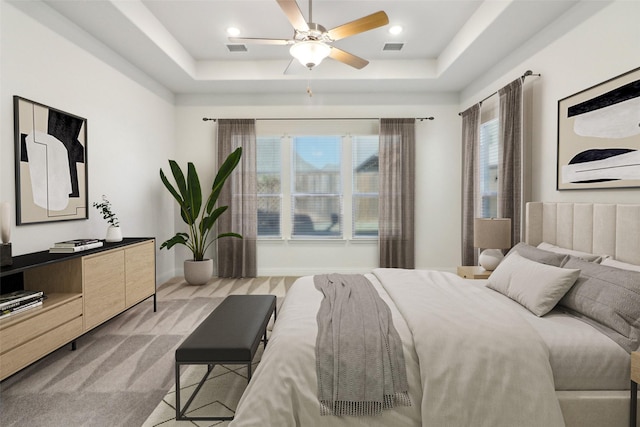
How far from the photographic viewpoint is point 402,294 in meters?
2.21

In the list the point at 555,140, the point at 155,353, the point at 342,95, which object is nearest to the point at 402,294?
the point at 155,353

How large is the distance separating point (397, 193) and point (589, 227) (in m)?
2.72

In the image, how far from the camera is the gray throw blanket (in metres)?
1.46

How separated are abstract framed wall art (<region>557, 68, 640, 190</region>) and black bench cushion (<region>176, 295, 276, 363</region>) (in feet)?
8.88

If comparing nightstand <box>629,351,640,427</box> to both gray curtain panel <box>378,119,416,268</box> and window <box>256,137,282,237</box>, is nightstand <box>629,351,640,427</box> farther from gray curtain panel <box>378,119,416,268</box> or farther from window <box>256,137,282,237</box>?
window <box>256,137,282,237</box>

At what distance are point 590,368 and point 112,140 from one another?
4445 millimetres

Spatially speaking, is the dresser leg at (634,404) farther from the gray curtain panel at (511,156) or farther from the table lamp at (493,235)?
the gray curtain panel at (511,156)

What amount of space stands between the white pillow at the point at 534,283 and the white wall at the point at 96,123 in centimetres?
362

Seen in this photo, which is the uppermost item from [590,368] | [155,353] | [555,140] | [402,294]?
[555,140]

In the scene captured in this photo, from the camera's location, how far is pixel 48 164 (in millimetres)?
2771

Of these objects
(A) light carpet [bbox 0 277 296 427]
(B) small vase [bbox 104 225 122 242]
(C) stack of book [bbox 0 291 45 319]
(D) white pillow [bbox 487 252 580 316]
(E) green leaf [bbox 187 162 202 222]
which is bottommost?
(A) light carpet [bbox 0 277 296 427]

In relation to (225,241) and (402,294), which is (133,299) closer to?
(225,241)

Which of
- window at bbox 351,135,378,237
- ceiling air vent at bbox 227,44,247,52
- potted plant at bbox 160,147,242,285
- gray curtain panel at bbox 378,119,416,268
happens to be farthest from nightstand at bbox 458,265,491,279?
ceiling air vent at bbox 227,44,247,52

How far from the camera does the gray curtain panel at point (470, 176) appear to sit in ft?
14.4
